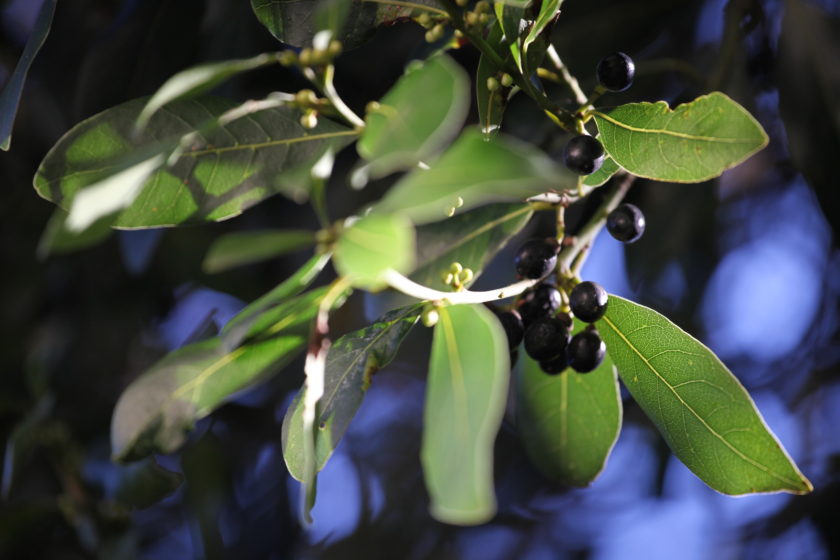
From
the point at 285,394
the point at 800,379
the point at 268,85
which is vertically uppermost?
the point at 268,85

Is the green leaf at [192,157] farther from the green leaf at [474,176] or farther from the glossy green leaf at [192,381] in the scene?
the green leaf at [474,176]

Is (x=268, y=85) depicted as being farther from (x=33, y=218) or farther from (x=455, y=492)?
(x=455, y=492)

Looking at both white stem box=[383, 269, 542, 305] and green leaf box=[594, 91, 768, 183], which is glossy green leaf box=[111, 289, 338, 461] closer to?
white stem box=[383, 269, 542, 305]

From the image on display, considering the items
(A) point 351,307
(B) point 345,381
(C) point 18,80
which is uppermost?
(C) point 18,80

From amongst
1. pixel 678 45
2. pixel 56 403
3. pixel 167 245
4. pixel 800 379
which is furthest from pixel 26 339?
pixel 800 379

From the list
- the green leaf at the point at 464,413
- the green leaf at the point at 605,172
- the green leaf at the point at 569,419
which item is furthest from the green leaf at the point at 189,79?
the green leaf at the point at 569,419

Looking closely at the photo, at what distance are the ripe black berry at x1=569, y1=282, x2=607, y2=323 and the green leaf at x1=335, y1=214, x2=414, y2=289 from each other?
0.36 metres

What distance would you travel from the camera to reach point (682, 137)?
63 centimetres

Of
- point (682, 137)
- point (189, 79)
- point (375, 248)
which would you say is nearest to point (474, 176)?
point (375, 248)

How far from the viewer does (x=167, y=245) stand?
1.80 m

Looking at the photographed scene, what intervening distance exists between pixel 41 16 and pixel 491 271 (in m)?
1.06

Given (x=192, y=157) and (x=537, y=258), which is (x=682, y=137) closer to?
(x=537, y=258)

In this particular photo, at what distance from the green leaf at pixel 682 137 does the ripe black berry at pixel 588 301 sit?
0.39 ft

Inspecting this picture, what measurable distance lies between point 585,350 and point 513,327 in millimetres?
69
